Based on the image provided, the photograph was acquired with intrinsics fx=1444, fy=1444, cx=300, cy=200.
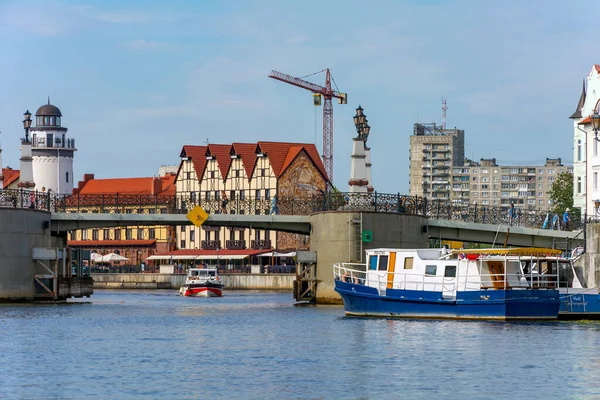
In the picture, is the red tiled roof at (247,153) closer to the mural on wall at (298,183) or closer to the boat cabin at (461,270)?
the mural on wall at (298,183)

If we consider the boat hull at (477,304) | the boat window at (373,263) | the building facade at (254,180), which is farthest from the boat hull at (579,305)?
the building facade at (254,180)

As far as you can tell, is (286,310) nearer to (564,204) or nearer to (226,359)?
(226,359)

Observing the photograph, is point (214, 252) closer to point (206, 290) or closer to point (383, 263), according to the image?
point (206, 290)

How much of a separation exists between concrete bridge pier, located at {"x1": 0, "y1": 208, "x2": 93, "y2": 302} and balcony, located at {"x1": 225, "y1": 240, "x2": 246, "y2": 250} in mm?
90939

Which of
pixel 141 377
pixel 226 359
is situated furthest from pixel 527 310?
pixel 141 377

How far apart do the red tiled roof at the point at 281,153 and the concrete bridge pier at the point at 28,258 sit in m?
89.8

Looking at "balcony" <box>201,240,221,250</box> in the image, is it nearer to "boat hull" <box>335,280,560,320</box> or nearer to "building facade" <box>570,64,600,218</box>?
"building facade" <box>570,64,600,218</box>

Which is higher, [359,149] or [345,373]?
[359,149]

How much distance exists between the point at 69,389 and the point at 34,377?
148 inches

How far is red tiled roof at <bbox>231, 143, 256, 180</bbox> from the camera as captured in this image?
624 ft

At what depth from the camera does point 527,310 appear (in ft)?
247

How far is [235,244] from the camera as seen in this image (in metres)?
189

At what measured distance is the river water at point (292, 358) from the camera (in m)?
49.9

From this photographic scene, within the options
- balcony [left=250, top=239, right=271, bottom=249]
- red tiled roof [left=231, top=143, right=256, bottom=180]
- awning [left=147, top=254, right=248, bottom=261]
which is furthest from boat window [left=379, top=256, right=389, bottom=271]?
red tiled roof [left=231, top=143, right=256, bottom=180]
